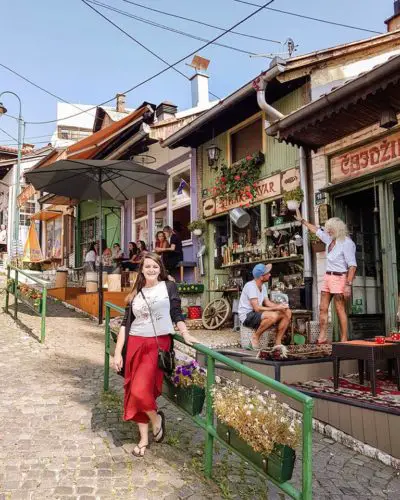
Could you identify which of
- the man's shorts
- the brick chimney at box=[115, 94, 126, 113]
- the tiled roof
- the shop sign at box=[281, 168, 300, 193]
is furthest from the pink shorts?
the brick chimney at box=[115, 94, 126, 113]

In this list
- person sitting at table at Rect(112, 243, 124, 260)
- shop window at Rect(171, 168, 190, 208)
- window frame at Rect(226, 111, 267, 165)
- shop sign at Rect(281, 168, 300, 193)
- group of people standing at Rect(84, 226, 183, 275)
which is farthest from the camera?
person sitting at table at Rect(112, 243, 124, 260)

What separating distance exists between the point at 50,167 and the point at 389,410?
24.3ft

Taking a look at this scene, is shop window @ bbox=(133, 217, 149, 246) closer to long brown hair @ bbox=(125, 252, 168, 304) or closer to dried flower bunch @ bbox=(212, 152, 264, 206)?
dried flower bunch @ bbox=(212, 152, 264, 206)

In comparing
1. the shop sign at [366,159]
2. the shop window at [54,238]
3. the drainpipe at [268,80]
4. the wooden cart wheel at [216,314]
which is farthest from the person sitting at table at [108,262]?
the shop sign at [366,159]

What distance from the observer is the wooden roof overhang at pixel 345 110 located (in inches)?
213

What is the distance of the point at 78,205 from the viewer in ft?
62.2

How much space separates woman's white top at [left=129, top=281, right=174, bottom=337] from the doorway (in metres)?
4.29

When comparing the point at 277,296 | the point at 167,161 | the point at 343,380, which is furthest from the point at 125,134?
the point at 343,380

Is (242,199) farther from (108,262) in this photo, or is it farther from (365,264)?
(108,262)

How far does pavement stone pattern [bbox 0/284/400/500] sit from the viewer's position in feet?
10.3

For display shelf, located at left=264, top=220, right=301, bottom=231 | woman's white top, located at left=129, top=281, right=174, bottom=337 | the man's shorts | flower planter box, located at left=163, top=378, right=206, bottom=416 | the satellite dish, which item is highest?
the satellite dish

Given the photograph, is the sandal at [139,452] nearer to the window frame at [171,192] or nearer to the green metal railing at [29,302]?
the green metal railing at [29,302]

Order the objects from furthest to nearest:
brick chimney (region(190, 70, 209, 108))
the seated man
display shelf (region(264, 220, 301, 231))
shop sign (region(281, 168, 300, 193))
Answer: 1. brick chimney (region(190, 70, 209, 108))
2. display shelf (region(264, 220, 301, 231))
3. shop sign (region(281, 168, 300, 193))
4. the seated man

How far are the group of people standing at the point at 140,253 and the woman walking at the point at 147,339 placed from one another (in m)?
4.41
